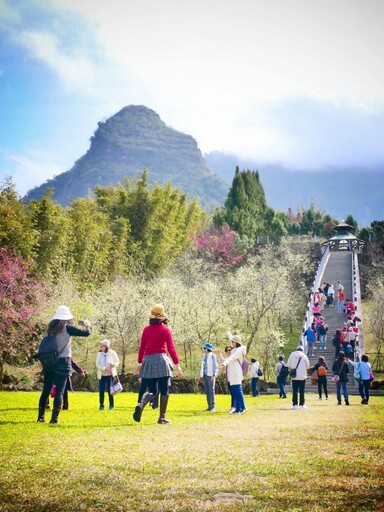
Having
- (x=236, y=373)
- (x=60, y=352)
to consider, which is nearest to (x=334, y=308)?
(x=236, y=373)

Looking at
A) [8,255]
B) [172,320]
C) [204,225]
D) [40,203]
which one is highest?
[204,225]

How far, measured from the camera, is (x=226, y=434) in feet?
30.6

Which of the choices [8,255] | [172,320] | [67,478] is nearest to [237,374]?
[67,478]

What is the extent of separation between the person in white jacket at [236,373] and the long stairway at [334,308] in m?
13.8

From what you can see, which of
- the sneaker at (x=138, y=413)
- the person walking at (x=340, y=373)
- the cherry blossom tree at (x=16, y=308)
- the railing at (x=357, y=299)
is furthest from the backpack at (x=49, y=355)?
the railing at (x=357, y=299)

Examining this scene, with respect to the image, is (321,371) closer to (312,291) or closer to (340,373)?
(340,373)

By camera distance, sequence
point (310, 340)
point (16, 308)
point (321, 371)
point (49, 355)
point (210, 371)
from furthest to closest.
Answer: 1. point (310, 340)
2. point (16, 308)
3. point (321, 371)
4. point (210, 371)
5. point (49, 355)

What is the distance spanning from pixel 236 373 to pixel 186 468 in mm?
7586

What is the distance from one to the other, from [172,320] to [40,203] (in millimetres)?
12715

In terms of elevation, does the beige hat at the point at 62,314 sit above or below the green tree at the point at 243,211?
below

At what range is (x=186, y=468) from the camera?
6297 mm

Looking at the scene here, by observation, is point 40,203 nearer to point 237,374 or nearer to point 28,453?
point 237,374

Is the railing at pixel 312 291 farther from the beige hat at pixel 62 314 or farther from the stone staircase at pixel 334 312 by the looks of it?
the beige hat at pixel 62 314

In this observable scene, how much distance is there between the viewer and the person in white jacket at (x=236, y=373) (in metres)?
13.8
